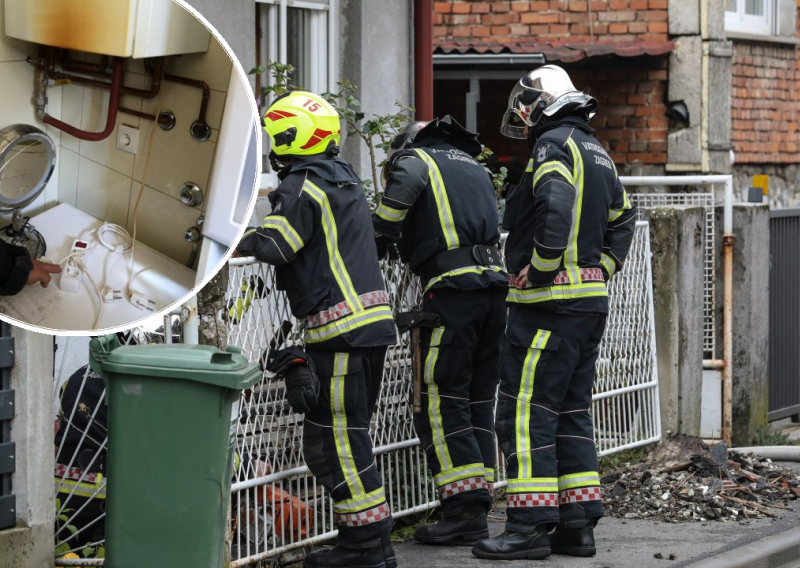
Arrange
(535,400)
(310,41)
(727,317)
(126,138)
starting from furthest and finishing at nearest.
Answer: (727,317)
(310,41)
(535,400)
(126,138)

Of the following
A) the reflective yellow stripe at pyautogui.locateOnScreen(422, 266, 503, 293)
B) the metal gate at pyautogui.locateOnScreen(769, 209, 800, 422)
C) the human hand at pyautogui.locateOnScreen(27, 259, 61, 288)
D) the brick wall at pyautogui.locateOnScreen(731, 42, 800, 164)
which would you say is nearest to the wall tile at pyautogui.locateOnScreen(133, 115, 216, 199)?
the human hand at pyautogui.locateOnScreen(27, 259, 61, 288)

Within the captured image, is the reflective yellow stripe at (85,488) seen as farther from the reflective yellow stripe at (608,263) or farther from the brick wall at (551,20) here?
the brick wall at (551,20)

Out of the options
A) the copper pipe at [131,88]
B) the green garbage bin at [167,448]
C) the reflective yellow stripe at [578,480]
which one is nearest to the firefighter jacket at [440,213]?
the reflective yellow stripe at [578,480]

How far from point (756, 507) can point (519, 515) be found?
6.01 feet

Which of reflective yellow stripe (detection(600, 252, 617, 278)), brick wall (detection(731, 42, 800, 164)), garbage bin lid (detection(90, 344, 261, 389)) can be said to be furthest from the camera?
brick wall (detection(731, 42, 800, 164))

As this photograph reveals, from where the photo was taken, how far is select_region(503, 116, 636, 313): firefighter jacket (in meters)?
5.56

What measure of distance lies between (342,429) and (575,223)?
1431mm

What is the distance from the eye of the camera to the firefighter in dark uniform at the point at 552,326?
5.70 m

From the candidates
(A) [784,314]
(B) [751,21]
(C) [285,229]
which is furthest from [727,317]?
(B) [751,21]

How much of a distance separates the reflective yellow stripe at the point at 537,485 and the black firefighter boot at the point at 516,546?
18cm

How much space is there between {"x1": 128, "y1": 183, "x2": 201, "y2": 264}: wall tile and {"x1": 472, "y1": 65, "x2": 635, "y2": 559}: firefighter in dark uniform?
2916 mm

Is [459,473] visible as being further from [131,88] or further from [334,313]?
[131,88]

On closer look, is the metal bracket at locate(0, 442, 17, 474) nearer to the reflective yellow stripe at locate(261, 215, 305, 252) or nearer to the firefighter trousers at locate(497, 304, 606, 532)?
the reflective yellow stripe at locate(261, 215, 305, 252)

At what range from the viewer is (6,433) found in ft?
16.1
